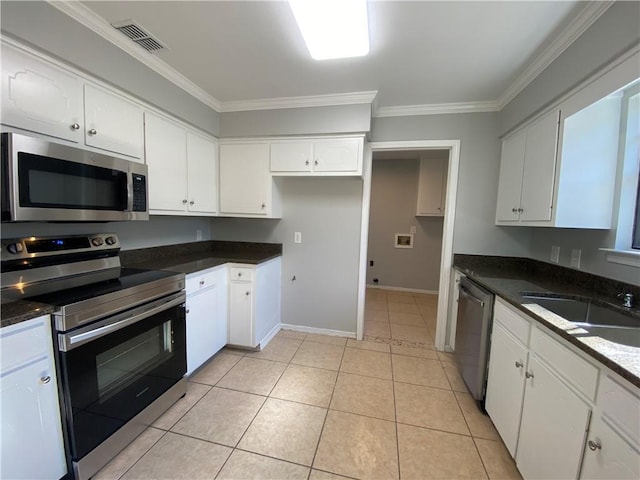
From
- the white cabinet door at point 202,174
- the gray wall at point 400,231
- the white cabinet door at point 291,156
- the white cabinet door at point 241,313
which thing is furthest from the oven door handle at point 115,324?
the gray wall at point 400,231

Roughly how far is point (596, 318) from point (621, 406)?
3.04ft

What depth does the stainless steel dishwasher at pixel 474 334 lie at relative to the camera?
1.75 meters

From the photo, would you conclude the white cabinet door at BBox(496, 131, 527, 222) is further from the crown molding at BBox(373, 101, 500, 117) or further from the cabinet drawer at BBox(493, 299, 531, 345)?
the cabinet drawer at BBox(493, 299, 531, 345)

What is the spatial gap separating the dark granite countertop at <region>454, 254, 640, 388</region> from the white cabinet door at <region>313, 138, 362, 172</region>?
1402 mm

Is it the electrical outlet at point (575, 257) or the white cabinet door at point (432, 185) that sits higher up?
the white cabinet door at point (432, 185)

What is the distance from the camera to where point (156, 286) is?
5.15 ft

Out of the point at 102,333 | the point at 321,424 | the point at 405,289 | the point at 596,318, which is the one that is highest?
the point at 596,318

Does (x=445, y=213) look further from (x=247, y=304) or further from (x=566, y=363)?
(x=247, y=304)

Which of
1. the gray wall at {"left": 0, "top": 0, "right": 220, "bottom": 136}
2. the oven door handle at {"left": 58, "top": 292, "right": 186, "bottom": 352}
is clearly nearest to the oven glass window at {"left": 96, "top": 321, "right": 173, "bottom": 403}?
the oven door handle at {"left": 58, "top": 292, "right": 186, "bottom": 352}

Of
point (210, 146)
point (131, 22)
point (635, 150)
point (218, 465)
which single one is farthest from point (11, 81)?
point (635, 150)

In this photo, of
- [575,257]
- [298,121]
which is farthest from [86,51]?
[575,257]

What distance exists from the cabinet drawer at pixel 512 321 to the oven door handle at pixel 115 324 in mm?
2087

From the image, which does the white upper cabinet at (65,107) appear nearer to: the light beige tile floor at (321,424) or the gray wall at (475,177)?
the light beige tile floor at (321,424)

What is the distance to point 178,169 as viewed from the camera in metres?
2.19
